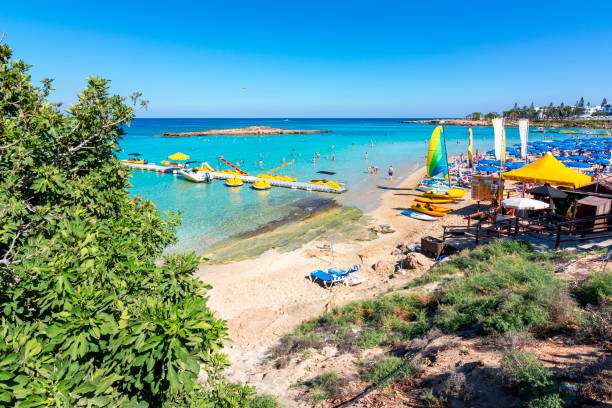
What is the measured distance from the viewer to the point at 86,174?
589 centimetres

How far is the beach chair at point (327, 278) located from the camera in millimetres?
13195

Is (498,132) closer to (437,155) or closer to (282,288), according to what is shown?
(437,155)

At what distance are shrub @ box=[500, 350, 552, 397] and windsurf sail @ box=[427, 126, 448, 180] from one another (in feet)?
76.4

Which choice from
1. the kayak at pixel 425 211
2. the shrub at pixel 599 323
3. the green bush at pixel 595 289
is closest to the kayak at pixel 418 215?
the kayak at pixel 425 211

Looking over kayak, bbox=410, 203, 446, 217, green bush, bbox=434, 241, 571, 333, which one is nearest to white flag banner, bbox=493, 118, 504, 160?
kayak, bbox=410, 203, 446, 217

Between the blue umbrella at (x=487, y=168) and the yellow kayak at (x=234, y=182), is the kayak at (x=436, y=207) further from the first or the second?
the yellow kayak at (x=234, y=182)

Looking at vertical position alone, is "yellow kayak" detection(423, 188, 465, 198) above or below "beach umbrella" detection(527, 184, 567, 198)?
below

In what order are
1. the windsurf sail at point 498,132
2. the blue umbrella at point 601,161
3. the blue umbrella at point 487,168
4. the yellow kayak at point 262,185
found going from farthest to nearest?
the blue umbrella at point 601,161 → the yellow kayak at point 262,185 → the blue umbrella at point 487,168 → the windsurf sail at point 498,132

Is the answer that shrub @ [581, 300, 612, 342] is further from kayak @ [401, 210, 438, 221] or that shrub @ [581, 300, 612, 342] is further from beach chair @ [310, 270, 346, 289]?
kayak @ [401, 210, 438, 221]

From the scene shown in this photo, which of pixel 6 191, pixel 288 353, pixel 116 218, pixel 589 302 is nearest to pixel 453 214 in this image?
pixel 589 302

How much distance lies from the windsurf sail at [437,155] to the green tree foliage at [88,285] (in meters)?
24.8

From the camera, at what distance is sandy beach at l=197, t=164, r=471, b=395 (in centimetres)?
925

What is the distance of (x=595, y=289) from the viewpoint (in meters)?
6.88

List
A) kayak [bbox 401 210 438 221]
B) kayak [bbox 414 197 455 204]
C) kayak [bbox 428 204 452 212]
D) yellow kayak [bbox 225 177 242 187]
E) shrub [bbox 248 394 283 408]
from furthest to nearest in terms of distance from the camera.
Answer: yellow kayak [bbox 225 177 242 187]
kayak [bbox 414 197 455 204]
kayak [bbox 428 204 452 212]
kayak [bbox 401 210 438 221]
shrub [bbox 248 394 283 408]
